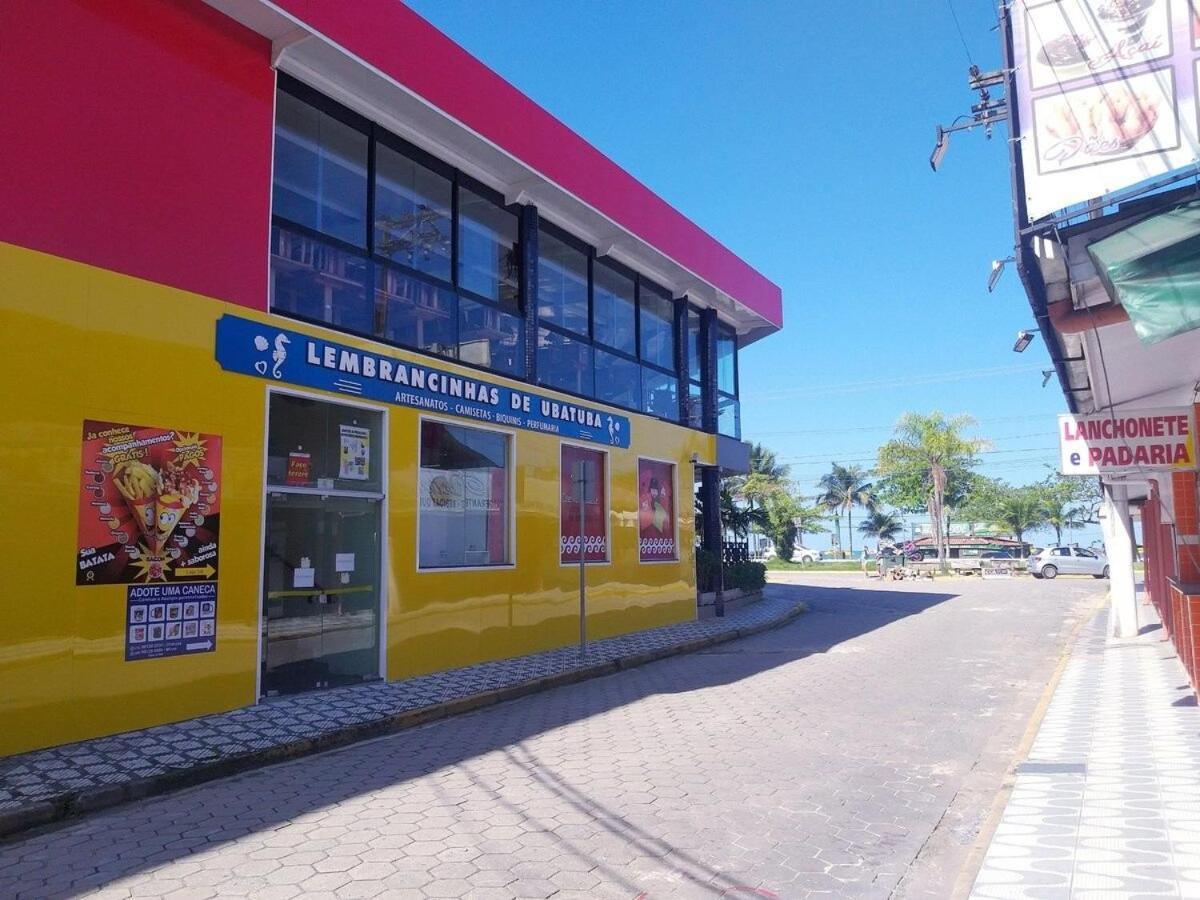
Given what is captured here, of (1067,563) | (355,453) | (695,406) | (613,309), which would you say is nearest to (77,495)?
(355,453)

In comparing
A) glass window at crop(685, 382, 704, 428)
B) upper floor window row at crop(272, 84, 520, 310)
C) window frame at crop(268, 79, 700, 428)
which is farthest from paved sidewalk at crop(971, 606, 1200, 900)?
glass window at crop(685, 382, 704, 428)

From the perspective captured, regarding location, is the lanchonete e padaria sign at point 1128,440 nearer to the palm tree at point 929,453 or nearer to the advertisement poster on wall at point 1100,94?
the advertisement poster on wall at point 1100,94

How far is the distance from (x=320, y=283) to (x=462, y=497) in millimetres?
3335

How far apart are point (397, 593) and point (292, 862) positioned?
5.61 m

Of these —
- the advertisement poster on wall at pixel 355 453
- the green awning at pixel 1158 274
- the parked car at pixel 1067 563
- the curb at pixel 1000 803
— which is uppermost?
the green awning at pixel 1158 274

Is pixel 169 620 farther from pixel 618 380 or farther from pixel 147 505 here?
pixel 618 380

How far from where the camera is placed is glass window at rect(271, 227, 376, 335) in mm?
9477

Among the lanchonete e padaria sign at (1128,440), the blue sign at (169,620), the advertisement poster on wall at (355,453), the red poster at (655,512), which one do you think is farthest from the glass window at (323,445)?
the lanchonete e padaria sign at (1128,440)

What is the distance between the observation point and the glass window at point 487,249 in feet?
40.7

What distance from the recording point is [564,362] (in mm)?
14117

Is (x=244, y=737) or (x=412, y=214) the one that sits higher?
(x=412, y=214)

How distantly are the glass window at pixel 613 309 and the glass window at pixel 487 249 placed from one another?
91.8 inches

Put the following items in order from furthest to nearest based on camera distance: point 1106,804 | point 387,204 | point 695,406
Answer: point 695,406
point 387,204
point 1106,804

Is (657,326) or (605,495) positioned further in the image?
(657,326)
